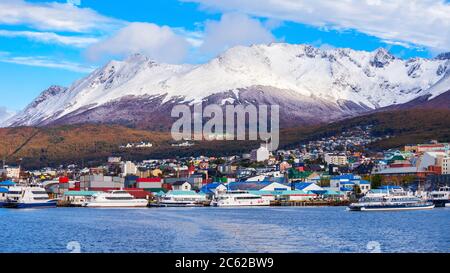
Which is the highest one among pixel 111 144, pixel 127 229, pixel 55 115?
pixel 55 115

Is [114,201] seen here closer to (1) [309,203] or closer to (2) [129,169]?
(1) [309,203]

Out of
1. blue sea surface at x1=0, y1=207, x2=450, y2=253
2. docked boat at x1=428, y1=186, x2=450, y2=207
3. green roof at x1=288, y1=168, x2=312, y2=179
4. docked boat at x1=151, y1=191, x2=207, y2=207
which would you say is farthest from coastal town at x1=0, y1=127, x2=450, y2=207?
blue sea surface at x1=0, y1=207, x2=450, y2=253

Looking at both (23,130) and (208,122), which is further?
(208,122)

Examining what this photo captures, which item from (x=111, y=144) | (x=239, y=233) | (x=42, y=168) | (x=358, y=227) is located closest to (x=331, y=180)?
(x=358, y=227)

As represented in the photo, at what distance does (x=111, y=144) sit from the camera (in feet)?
370

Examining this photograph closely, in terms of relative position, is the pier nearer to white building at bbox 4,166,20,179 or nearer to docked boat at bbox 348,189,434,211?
docked boat at bbox 348,189,434,211

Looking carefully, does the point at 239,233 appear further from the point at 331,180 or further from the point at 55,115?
the point at 55,115

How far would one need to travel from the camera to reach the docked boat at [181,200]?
52.4m

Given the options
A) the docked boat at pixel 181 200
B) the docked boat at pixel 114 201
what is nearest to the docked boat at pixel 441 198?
the docked boat at pixel 181 200

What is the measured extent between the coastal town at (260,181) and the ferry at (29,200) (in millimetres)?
691

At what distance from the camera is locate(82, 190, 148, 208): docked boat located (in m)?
51.3

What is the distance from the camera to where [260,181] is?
202ft

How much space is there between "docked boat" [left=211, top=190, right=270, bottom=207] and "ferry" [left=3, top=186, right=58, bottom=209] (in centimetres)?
1170
